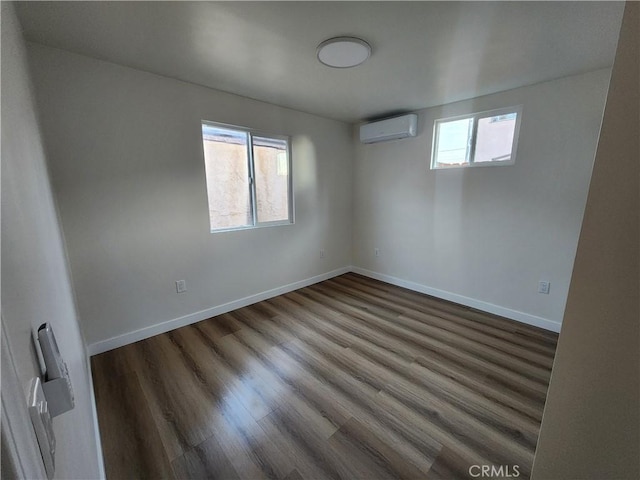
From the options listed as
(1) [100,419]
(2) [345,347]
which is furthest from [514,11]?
(1) [100,419]

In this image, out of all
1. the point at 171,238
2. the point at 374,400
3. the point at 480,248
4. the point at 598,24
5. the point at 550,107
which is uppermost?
the point at 598,24

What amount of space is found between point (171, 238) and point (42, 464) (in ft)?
7.81

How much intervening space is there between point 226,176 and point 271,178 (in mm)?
577

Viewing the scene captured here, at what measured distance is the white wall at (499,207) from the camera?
226 cm

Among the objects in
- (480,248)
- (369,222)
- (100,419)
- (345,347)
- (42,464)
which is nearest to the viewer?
(42,464)

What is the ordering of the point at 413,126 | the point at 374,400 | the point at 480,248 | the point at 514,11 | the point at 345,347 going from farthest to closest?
the point at 413,126, the point at 480,248, the point at 345,347, the point at 374,400, the point at 514,11

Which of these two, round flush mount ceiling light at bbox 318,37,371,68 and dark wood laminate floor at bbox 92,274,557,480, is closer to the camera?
dark wood laminate floor at bbox 92,274,557,480

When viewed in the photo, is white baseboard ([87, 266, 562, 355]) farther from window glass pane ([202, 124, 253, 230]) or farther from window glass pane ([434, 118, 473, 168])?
window glass pane ([434, 118, 473, 168])

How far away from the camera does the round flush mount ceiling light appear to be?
66.2 inches

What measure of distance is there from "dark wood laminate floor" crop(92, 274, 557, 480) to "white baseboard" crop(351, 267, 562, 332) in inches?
4.6

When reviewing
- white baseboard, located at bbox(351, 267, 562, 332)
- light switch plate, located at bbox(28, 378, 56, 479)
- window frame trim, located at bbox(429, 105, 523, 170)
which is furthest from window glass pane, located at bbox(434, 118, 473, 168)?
light switch plate, located at bbox(28, 378, 56, 479)

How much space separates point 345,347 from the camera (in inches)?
89.0

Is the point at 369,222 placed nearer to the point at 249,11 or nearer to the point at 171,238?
the point at 171,238

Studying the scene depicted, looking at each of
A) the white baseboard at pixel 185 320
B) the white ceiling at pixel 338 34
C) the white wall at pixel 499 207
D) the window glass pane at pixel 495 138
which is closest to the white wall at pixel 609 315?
the white ceiling at pixel 338 34
